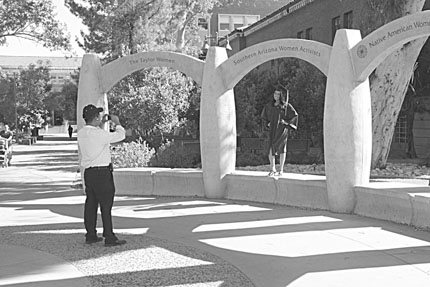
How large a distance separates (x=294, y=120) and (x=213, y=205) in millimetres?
2180

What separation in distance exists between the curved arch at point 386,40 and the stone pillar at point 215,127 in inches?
113

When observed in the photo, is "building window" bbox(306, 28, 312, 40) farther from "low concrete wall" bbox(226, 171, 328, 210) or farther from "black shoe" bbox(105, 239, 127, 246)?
"black shoe" bbox(105, 239, 127, 246)

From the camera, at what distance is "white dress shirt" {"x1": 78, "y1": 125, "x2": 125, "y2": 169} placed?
7273 mm

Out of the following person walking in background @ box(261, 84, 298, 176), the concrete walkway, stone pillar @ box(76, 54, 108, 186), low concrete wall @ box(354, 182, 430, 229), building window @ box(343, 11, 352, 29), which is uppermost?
A: building window @ box(343, 11, 352, 29)

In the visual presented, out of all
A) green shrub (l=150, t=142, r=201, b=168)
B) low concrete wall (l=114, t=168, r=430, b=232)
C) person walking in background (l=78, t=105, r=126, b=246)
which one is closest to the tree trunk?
low concrete wall (l=114, t=168, r=430, b=232)

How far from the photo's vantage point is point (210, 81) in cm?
1117

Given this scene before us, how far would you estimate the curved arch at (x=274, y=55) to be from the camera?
985 cm

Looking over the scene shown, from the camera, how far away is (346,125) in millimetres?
9344

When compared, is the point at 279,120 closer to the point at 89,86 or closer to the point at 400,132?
the point at 89,86

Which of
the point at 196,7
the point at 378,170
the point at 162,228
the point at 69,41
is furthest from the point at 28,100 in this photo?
the point at 162,228

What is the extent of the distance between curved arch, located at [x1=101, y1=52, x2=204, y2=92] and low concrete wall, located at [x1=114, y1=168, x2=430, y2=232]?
198 centimetres

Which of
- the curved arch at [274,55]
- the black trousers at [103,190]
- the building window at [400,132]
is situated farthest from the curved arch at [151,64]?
the building window at [400,132]

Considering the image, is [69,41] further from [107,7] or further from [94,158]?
[94,158]

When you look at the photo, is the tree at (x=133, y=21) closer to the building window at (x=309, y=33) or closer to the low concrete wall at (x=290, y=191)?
the building window at (x=309, y=33)
